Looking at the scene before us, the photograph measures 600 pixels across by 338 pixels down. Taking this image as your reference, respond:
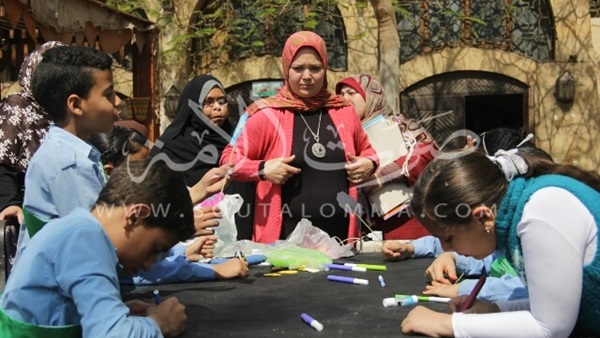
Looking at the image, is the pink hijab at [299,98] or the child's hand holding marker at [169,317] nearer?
the child's hand holding marker at [169,317]

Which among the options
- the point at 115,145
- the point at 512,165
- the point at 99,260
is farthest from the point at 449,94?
the point at 99,260

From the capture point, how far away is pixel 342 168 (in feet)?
12.1

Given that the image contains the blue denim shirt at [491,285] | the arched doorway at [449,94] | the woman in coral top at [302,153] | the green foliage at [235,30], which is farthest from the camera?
the arched doorway at [449,94]

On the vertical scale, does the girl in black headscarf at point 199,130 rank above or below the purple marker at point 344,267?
above

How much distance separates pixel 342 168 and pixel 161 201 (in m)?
1.89

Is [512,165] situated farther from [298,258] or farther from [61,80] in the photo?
[61,80]

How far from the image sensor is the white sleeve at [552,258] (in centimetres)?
174

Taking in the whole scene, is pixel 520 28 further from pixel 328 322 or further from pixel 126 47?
pixel 328 322

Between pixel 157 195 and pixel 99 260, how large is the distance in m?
0.24

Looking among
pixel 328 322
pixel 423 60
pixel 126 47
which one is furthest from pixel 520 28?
pixel 328 322

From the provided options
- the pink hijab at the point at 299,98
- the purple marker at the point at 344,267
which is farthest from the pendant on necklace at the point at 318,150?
the purple marker at the point at 344,267

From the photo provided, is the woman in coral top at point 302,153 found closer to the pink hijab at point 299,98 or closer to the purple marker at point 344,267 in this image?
the pink hijab at point 299,98

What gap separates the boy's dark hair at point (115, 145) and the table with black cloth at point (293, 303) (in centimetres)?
127

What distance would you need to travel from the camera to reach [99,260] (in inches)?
68.6
